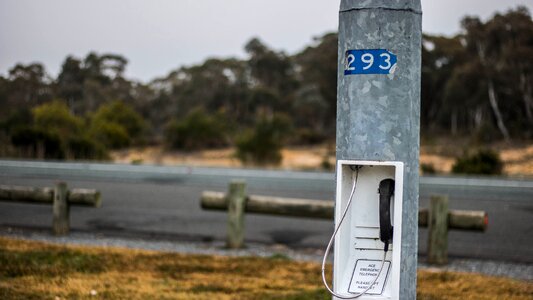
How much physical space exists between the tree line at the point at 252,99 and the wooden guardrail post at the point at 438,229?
72.1ft

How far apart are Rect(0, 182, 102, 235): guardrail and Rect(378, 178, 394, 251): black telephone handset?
6.64 meters

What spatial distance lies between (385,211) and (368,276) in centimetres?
33

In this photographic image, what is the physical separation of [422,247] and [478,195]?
739cm

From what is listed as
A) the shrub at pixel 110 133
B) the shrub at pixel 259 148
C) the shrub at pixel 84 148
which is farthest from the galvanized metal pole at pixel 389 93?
the shrub at pixel 110 133

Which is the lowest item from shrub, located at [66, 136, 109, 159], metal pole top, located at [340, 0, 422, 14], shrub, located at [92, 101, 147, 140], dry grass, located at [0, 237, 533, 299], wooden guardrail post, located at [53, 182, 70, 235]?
dry grass, located at [0, 237, 533, 299]

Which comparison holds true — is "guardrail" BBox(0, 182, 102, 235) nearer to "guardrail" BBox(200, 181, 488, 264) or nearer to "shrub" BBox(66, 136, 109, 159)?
"guardrail" BBox(200, 181, 488, 264)

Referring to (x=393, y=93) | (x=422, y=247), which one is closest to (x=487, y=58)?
(x=422, y=247)

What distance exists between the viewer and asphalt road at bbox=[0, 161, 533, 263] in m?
9.99

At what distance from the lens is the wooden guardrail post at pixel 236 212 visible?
28.6ft

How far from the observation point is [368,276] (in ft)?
10.7

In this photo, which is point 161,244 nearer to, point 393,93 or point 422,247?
point 422,247

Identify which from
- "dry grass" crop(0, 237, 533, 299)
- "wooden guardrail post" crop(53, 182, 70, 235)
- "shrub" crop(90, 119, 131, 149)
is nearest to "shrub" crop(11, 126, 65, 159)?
"shrub" crop(90, 119, 131, 149)

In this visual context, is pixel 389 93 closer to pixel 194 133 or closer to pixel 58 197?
pixel 58 197

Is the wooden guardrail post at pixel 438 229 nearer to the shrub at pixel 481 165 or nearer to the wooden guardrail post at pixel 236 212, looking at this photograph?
the wooden guardrail post at pixel 236 212
